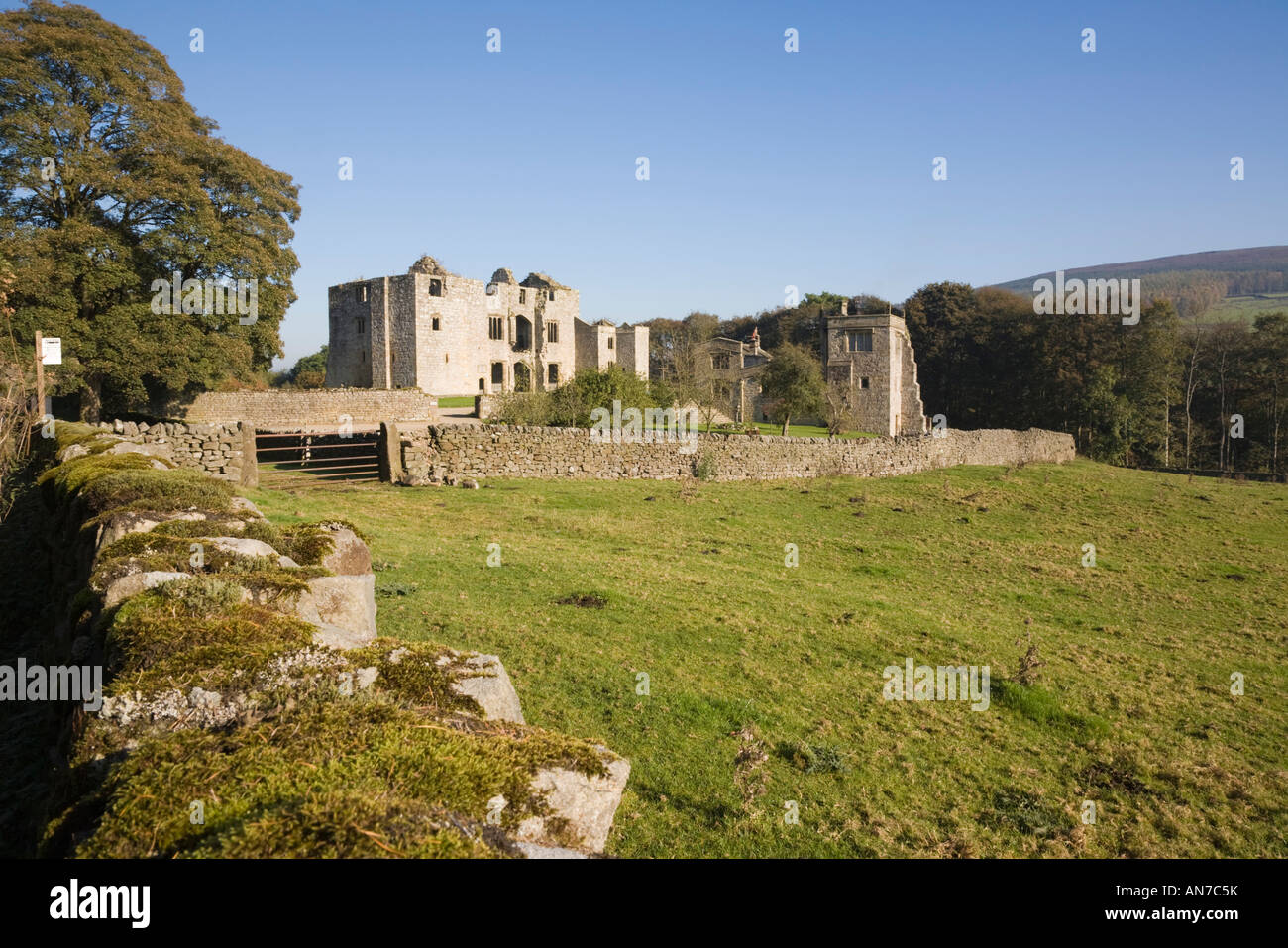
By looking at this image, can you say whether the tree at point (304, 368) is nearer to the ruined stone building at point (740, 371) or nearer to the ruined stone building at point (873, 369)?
the ruined stone building at point (740, 371)

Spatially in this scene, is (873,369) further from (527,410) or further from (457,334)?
(527,410)

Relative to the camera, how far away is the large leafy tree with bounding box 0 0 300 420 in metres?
24.8

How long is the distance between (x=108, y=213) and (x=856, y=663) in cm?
3105

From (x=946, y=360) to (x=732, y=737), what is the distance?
73382mm

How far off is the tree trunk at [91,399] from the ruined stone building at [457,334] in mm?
→ 25905

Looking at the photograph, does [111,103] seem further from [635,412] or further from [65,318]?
[635,412]

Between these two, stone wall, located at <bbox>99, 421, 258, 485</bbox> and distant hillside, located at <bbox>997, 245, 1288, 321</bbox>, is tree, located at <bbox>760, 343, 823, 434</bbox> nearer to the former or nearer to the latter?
stone wall, located at <bbox>99, 421, 258, 485</bbox>

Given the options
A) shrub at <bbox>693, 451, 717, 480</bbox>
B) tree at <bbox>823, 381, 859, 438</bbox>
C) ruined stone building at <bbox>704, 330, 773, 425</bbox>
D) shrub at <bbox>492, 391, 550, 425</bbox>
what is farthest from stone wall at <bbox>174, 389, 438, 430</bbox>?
ruined stone building at <bbox>704, 330, 773, 425</bbox>

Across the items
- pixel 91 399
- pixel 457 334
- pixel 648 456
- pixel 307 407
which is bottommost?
pixel 648 456

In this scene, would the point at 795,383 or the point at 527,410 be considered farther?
the point at 795,383

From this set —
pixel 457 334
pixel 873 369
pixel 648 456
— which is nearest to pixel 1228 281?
pixel 873 369

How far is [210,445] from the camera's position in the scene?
18.1 meters

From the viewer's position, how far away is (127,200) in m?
26.8
